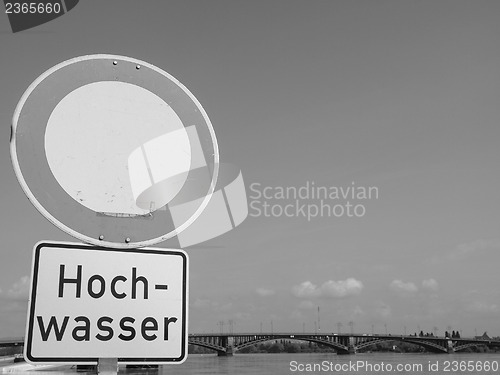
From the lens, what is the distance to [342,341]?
7925 cm

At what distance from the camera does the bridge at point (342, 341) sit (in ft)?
238

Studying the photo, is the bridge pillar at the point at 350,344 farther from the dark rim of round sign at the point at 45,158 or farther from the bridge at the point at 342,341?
the dark rim of round sign at the point at 45,158

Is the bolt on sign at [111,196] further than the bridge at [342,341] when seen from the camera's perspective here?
No

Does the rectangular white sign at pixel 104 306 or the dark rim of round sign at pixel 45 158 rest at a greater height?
the dark rim of round sign at pixel 45 158

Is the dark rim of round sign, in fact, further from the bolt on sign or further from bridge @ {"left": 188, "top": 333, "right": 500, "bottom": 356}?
bridge @ {"left": 188, "top": 333, "right": 500, "bottom": 356}

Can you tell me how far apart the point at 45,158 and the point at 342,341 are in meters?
82.6

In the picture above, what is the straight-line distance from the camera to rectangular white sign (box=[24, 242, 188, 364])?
154cm

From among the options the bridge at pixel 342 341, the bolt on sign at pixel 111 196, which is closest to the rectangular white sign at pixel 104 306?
the bolt on sign at pixel 111 196

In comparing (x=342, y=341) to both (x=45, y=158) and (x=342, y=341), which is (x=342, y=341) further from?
(x=45, y=158)

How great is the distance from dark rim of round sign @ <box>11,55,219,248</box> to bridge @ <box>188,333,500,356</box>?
227 feet

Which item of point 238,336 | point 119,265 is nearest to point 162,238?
point 119,265

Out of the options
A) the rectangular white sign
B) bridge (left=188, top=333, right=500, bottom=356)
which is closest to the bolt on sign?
the rectangular white sign

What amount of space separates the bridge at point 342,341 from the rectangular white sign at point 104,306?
69125 mm

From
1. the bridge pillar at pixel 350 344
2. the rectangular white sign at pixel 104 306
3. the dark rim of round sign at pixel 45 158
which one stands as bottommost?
the bridge pillar at pixel 350 344
